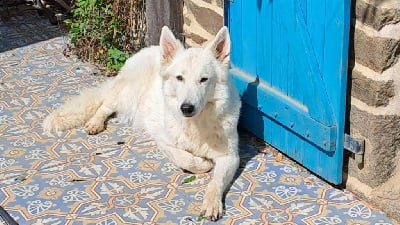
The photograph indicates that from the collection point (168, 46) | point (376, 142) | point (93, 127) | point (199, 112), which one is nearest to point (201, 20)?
point (168, 46)

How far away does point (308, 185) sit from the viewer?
14.4 ft

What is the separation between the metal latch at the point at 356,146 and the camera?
4062 millimetres

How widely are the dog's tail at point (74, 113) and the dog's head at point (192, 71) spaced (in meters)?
1.10

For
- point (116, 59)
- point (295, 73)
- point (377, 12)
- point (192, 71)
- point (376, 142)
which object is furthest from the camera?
point (116, 59)

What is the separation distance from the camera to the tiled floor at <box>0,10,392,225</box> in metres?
4.05

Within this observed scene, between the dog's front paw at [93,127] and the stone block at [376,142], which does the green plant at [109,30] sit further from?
the stone block at [376,142]

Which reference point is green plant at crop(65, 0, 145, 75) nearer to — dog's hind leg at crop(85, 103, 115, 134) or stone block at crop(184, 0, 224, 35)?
stone block at crop(184, 0, 224, 35)

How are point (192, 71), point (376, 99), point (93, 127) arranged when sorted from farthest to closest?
point (93, 127), point (192, 71), point (376, 99)

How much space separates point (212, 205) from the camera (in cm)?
402

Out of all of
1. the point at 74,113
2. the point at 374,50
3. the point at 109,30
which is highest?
the point at 374,50

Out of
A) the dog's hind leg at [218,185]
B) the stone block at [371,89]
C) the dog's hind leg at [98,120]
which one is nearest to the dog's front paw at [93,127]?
the dog's hind leg at [98,120]

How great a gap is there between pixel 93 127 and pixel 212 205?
5.06 feet

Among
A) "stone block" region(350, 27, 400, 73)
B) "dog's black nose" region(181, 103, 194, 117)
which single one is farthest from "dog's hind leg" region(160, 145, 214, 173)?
"stone block" region(350, 27, 400, 73)

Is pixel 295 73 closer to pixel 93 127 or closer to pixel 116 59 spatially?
pixel 93 127
